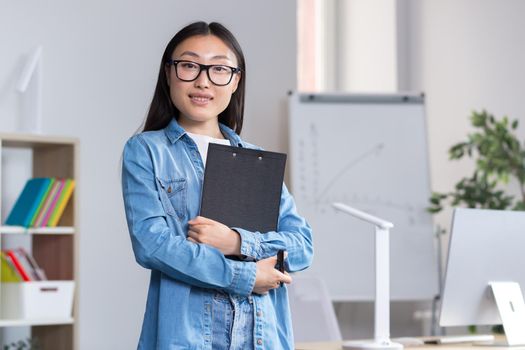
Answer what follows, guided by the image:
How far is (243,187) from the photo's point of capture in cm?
167

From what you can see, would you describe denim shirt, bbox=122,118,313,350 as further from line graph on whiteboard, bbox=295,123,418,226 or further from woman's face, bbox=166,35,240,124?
A: line graph on whiteboard, bbox=295,123,418,226

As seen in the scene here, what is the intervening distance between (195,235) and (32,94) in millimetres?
2475

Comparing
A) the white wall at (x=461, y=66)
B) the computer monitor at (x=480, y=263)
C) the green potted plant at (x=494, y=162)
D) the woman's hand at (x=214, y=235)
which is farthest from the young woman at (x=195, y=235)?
the white wall at (x=461, y=66)

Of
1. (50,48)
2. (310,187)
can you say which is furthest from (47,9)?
(310,187)

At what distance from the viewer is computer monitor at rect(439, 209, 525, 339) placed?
2.42 metres

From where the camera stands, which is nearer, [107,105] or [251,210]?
[251,210]

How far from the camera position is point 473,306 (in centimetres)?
247

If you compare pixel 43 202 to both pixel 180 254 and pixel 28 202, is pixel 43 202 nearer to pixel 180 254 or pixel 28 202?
pixel 28 202

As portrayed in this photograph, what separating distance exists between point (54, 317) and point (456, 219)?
1875mm

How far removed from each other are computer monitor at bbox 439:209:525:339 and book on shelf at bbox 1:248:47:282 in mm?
1841

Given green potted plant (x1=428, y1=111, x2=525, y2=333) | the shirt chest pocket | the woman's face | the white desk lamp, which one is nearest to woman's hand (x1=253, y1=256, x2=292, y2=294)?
the shirt chest pocket

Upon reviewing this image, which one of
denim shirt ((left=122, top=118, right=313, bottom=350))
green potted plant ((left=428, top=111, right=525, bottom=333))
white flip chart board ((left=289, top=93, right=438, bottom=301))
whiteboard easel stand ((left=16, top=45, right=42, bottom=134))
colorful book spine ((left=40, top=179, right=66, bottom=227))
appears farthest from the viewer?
white flip chart board ((left=289, top=93, right=438, bottom=301))

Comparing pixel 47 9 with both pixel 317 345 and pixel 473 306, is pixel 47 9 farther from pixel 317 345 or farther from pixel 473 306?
pixel 473 306

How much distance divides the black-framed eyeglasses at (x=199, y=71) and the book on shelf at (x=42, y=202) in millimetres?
2026
